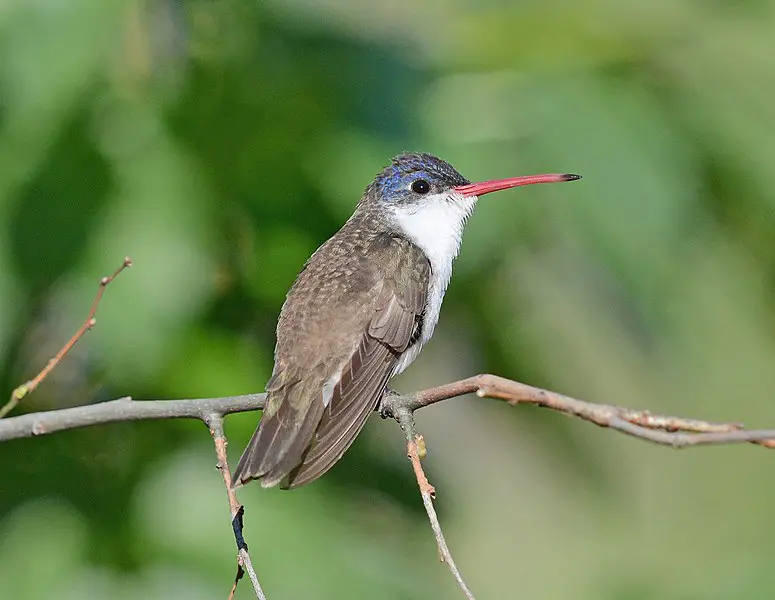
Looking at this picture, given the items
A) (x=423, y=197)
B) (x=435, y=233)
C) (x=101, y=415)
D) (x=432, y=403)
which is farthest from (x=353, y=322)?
(x=101, y=415)

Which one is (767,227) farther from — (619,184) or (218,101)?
(218,101)

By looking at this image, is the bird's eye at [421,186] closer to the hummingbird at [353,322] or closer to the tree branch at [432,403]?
the hummingbird at [353,322]

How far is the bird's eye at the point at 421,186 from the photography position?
15.1ft

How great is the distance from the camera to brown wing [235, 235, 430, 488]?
3.15 m

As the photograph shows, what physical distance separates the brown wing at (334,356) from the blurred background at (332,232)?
17 cm

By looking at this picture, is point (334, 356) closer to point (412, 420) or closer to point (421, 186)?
point (412, 420)

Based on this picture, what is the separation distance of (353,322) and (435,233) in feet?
2.28

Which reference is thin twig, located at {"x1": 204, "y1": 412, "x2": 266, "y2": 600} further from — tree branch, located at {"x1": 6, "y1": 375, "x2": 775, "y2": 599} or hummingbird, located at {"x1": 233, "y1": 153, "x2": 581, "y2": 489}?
hummingbird, located at {"x1": 233, "y1": 153, "x2": 581, "y2": 489}

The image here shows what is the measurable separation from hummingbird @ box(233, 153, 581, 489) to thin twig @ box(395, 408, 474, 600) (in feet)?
1.57

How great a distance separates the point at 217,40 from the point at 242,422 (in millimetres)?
1363

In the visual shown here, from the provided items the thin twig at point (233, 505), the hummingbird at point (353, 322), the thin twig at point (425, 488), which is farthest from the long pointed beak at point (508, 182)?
the thin twig at point (233, 505)

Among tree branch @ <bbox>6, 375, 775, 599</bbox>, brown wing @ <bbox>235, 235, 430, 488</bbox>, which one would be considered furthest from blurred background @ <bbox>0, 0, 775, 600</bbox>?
tree branch @ <bbox>6, 375, 775, 599</bbox>

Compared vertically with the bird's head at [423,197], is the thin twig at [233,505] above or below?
below

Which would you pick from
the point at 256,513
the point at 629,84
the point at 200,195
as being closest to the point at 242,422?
the point at 256,513
